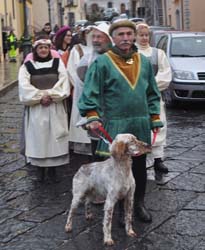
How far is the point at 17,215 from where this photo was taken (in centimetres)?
588

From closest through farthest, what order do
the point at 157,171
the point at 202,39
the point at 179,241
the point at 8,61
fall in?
1. the point at 179,241
2. the point at 157,171
3. the point at 202,39
4. the point at 8,61

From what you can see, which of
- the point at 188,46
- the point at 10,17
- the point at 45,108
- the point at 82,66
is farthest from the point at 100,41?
the point at 10,17

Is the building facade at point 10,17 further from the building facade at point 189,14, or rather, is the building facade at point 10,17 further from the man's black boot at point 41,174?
the man's black boot at point 41,174

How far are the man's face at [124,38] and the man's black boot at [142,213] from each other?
4.66ft

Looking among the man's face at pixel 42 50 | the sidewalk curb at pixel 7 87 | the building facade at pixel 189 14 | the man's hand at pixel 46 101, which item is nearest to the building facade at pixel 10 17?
the building facade at pixel 189 14

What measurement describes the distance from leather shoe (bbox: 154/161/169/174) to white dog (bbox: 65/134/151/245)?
7.18 feet

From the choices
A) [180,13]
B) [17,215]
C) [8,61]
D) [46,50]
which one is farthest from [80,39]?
[180,13]

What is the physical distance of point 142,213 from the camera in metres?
5.52

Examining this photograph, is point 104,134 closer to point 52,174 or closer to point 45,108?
point 45,108

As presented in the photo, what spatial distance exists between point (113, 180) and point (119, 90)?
757 millimetres

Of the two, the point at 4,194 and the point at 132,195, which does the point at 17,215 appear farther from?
the point at 132,195

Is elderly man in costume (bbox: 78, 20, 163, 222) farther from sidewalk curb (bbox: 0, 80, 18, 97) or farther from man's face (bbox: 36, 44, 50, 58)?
sidewalk curb (bbox: 0, 80, 18, 97)

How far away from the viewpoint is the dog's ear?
4.80 m

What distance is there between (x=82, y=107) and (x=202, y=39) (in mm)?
9715
